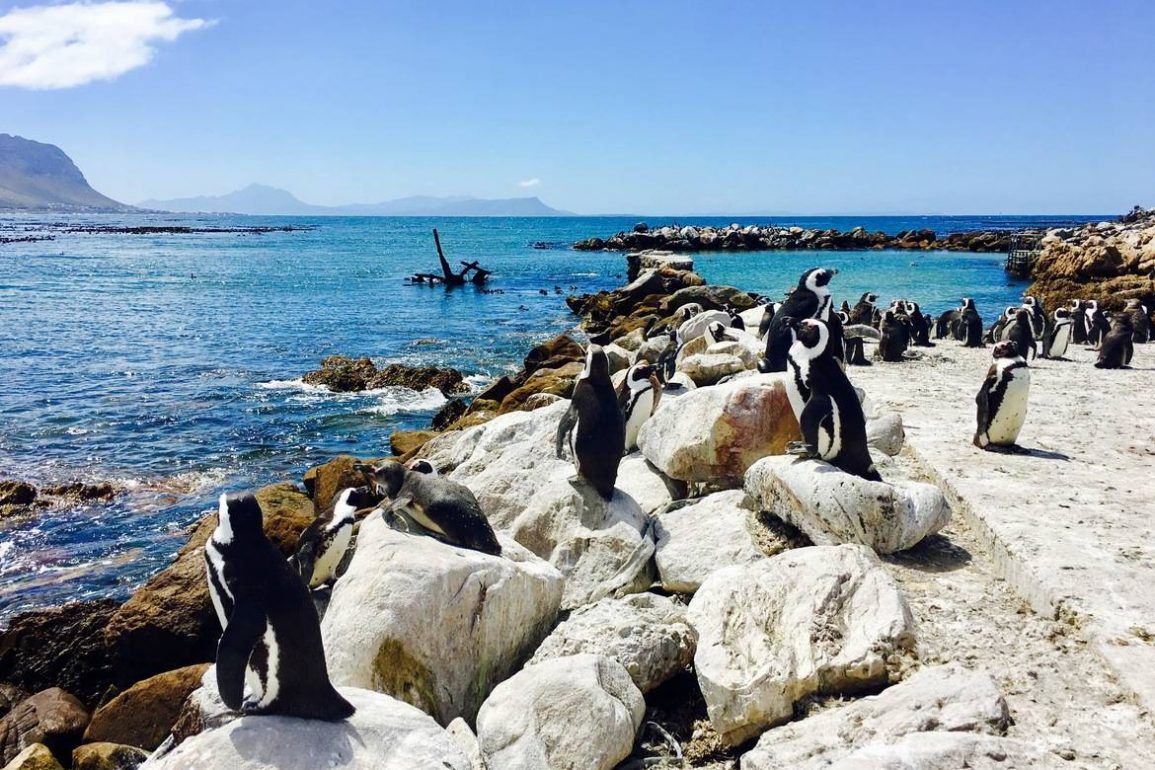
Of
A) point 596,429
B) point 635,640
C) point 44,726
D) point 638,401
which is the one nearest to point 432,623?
point 635,640

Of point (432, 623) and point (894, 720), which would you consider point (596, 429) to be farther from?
point (894, 720)

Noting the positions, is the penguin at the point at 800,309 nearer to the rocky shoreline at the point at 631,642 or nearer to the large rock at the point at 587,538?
the rocky shoreline at the point at 631,642

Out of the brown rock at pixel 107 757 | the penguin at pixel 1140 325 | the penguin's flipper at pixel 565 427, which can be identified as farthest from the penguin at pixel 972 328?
the brown rock at pixel 107 757

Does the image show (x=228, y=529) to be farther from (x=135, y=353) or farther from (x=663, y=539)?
(x=135, y=353)

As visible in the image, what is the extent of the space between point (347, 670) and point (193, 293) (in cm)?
3701

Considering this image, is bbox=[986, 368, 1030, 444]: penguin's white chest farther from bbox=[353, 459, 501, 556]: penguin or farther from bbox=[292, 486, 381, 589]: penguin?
bbox=[292, 486, 381, 589]: penguin

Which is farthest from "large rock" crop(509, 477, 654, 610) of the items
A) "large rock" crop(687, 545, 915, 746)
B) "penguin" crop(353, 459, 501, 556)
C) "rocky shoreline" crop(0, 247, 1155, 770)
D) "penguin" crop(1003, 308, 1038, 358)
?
"penguin" crop(1003, 308, 1038, 358)

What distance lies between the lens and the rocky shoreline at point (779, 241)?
68750mm

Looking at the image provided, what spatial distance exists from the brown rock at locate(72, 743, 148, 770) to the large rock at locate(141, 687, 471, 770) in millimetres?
2066

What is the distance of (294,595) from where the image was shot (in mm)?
3535

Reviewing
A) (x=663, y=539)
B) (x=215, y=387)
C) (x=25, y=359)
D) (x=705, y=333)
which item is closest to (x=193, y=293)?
(x=25, y=359)

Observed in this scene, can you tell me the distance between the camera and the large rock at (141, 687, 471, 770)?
122 inches

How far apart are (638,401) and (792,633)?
15.8 ft

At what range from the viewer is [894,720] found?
10.7 feet
